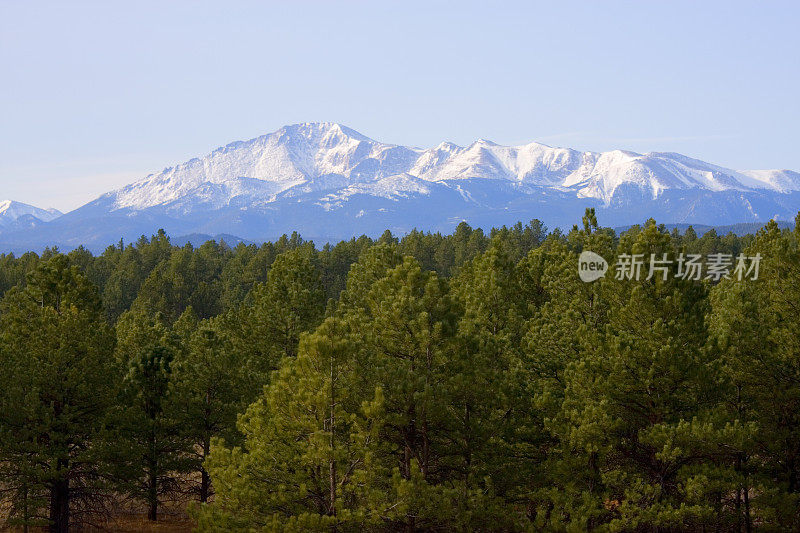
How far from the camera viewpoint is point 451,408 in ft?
80.0

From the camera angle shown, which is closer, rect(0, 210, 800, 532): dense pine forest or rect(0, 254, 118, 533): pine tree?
rect(0, 210, 800, 532): dense pine forest

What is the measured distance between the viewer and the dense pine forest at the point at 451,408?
21781 millimetres

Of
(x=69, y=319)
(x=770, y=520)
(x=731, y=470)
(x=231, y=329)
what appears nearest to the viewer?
(x=731, y=470)

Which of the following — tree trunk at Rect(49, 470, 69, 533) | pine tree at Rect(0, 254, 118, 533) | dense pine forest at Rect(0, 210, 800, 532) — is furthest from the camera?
tree trunk at Rect(49, 470, 69, 533)

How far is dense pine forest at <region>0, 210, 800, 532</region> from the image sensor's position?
71.5 feet

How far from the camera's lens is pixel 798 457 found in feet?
86.0

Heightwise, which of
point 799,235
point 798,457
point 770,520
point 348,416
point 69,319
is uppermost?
point 799,235

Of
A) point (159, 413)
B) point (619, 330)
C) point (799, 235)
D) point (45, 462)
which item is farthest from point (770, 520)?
point (45, 462)

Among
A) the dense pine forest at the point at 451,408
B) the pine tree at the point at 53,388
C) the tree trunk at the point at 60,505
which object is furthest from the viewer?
the tree trunk at the point at 60,505

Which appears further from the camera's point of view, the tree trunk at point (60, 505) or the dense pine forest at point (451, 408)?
the tree trunk at point (60, 505)

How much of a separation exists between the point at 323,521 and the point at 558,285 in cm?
1741

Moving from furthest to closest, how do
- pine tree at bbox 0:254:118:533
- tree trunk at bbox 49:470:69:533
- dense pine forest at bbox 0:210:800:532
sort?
tree trunk at bbox 49:470:69:533 < pine tree at bbox 0:254:118:533 < dense pine forest at bbox 0:210:800:532

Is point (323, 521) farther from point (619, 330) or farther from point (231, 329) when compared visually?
point (231, 329)

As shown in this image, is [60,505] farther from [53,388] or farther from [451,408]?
[451,408]
